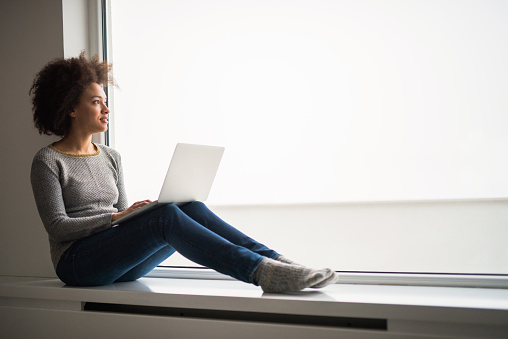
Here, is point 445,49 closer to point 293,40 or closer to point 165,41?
point 293,40

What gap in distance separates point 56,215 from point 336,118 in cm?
143

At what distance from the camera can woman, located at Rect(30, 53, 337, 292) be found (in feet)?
5.53

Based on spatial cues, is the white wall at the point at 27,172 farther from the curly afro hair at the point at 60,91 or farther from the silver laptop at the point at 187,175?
the silver laptop at the point at 187,175

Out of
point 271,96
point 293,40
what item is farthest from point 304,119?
point 293,40

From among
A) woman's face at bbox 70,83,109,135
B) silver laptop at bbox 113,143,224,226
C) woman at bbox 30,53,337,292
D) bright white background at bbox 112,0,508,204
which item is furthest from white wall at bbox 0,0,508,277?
silver laptop at bbox 113,143,224,226

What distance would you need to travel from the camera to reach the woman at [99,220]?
1687 millimetres

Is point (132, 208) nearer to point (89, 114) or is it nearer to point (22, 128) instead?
point (89, 114)

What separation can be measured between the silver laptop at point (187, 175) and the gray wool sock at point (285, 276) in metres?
0.44

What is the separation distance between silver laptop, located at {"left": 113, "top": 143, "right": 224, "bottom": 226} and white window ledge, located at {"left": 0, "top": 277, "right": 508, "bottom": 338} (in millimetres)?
345

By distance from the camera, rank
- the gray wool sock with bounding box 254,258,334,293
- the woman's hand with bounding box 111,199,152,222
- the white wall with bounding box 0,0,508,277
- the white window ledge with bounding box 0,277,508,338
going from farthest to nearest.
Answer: the white wall with bounding box 0,0,508,277 → the woman's hand with bounding box 111,199,152,222 → the gray wool sock with bounding box 254,258,334,293 → the white window ledge with bounding box 0,277,508,338

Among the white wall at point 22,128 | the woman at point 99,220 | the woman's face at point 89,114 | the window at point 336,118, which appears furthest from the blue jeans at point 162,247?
the window at point 336,118

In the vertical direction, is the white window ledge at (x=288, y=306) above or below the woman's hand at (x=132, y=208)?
below

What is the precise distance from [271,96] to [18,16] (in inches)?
55.9

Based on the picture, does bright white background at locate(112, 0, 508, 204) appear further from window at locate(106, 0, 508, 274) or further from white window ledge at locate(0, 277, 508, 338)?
white window ledge at locate(0, 277, 508, 338)
